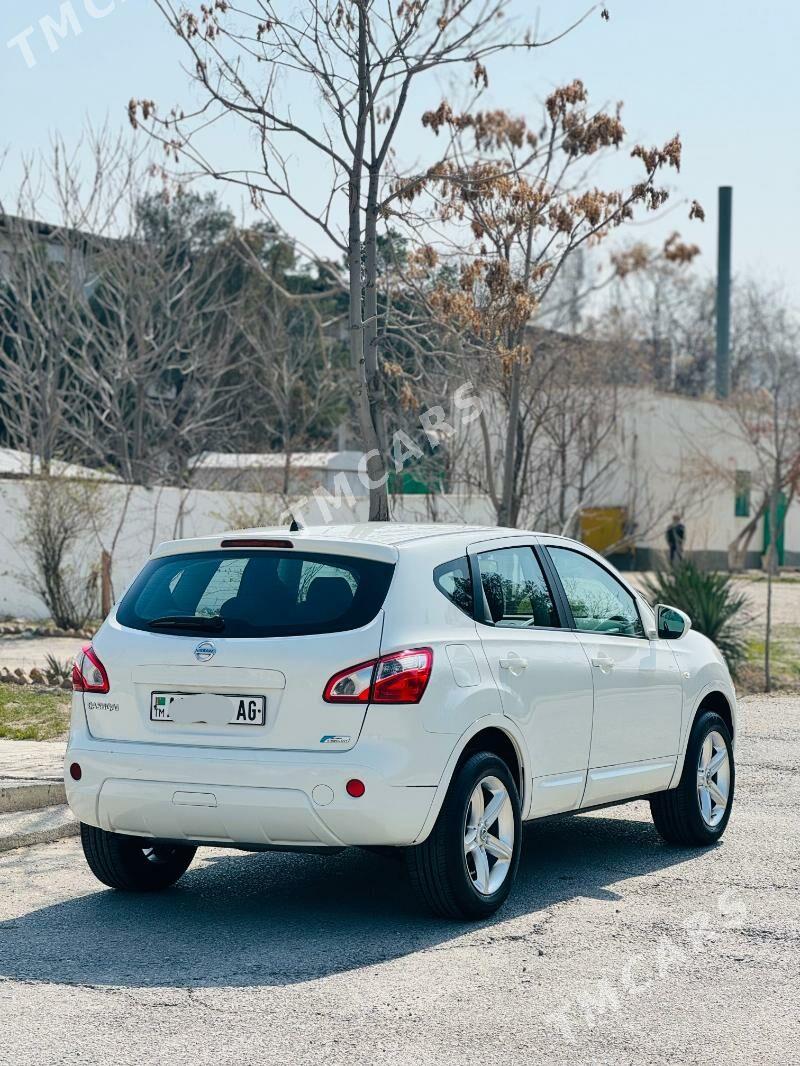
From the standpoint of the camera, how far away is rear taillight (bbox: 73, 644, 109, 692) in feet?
21.9

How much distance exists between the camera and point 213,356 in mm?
38969

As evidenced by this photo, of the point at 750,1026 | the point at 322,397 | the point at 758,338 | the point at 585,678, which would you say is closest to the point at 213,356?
Result: the point at 322,397

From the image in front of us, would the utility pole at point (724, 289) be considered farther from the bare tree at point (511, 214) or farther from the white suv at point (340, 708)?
the white suv at point (340, 708)

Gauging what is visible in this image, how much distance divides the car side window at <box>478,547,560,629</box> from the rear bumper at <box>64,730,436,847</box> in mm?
1114

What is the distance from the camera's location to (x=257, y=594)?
6.58 m

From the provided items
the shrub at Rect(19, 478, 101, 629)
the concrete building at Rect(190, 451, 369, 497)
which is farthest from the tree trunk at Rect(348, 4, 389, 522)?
the concrete building at Rect(190, 451, 369, 497)

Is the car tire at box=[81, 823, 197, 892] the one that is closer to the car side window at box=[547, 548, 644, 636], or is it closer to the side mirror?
the car side window at box=[547, 548, 644, 636]

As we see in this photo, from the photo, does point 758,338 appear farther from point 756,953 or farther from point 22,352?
point 756,953

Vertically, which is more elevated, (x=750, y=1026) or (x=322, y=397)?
(x=322, y=397)

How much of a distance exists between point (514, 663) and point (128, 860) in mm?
1960

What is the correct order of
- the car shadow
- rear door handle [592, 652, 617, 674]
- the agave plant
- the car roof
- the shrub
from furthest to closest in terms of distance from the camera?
the shrub, the agave plant, rear door handle [592, 652, 617, 674], the car roof, the car shadow

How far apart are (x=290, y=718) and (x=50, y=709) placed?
7235 mm

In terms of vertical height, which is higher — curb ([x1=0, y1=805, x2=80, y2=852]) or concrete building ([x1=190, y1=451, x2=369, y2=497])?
concrete building ([x1=190, y1=451, x2=369, y2=497])

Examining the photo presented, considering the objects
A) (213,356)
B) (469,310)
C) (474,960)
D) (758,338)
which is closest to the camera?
(474,960)
